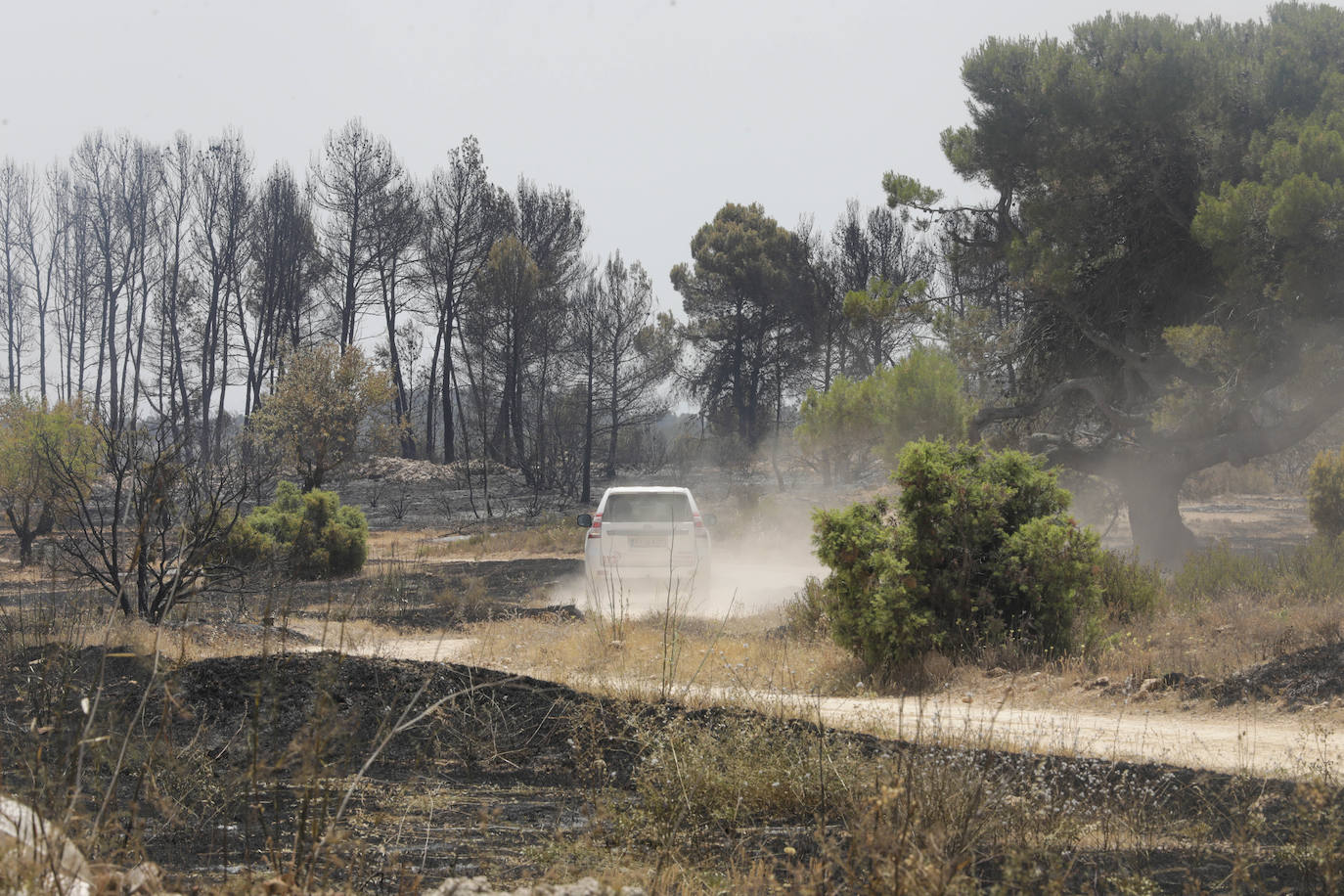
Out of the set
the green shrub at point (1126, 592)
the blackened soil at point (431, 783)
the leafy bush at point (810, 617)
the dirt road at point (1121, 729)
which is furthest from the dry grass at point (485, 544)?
the dirt road at point (1121, 729)

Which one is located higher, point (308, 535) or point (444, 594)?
point (308, 535)

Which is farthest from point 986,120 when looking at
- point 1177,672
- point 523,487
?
point 523,487

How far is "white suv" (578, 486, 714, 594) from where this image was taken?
13320mm

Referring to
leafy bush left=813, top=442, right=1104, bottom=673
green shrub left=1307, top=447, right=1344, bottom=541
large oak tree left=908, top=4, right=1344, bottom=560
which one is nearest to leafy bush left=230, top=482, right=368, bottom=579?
leafy bush left=813, top=442, right=1104, bottom=673

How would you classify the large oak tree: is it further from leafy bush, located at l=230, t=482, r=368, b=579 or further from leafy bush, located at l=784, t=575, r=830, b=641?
leafy bush, located at l=230, t=482, r=368, b=579

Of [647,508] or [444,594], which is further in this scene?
[444,594]

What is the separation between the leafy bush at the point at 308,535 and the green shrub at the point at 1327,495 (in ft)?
61.7

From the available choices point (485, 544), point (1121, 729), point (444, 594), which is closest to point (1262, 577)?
point (1121, 729)

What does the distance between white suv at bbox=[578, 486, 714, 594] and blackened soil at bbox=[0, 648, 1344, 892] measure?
4.93m

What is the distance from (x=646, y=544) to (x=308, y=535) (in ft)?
33.1

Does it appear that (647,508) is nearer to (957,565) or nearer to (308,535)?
(957,565)

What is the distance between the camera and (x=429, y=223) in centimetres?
4809

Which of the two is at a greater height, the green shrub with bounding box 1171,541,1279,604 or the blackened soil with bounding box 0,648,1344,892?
the green shrub with bounding box 1171,541,1279,604

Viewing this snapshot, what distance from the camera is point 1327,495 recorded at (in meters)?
18.3
